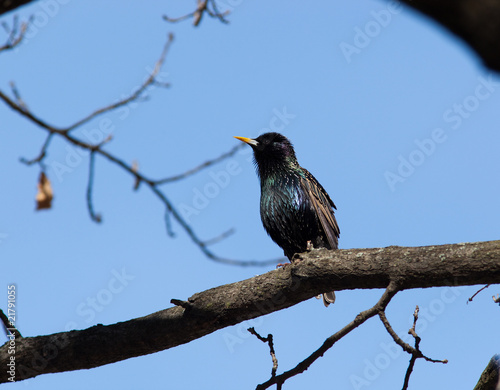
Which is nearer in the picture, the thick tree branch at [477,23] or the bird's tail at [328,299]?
the thick tree branch at [477,23]

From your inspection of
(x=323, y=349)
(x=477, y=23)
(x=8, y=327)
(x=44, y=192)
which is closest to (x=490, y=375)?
(x=323, y=349)

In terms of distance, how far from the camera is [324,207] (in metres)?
6.23

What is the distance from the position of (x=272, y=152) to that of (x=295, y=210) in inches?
38.6

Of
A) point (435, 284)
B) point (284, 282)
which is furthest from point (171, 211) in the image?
point (435, 284)

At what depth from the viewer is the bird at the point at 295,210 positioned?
6.11m

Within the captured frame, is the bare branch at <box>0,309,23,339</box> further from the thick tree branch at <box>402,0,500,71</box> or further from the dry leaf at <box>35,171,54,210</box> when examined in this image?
the thick tree branch at <box>402,0,500,71</box>

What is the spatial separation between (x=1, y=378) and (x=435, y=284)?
263 cm

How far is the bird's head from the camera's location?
670 centimetres

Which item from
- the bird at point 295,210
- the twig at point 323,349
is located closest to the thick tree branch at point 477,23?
the twig at point 323,349

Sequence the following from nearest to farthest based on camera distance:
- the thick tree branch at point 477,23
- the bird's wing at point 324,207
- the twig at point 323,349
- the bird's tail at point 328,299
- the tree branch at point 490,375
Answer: the thick tree branch at point 477,23, the twig at point 323,349, the tree branch at point 490,375, the bird's tail at point 328,299, the bird's wing at point 324,207

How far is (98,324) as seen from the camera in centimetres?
368

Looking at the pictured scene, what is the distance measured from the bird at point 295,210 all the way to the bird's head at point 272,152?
12 millimetres

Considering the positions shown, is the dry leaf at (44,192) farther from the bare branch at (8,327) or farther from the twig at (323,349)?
the twig at (323,349)

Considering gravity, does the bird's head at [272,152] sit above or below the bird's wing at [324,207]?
above
